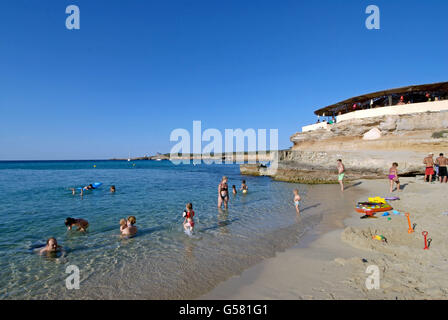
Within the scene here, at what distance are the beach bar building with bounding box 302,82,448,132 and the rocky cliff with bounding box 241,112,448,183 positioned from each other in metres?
0.88

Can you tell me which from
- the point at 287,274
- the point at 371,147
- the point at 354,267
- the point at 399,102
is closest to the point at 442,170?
the point at 371,147

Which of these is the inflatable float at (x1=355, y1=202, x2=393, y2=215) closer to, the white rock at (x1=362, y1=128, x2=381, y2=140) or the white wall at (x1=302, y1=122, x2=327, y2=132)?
the white rock at (x1=362, y1=128, x2=381, y2=140)

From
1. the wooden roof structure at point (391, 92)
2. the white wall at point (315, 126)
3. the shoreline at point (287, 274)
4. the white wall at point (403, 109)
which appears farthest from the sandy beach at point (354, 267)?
the white wall at point (315, 126)

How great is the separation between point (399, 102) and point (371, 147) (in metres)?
5.54

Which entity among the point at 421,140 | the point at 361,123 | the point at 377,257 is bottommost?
the point at 377,257

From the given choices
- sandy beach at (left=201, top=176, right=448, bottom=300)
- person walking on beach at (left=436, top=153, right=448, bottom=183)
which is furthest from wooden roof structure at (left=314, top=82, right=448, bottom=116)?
sandy beach at (left=201, top=176, right=448, bottom=300)

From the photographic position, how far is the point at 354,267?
420 centimetres

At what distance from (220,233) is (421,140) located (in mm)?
19133

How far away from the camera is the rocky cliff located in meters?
16.5

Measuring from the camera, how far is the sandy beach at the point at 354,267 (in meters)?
3.43

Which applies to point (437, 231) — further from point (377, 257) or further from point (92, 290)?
point (92, 290)
